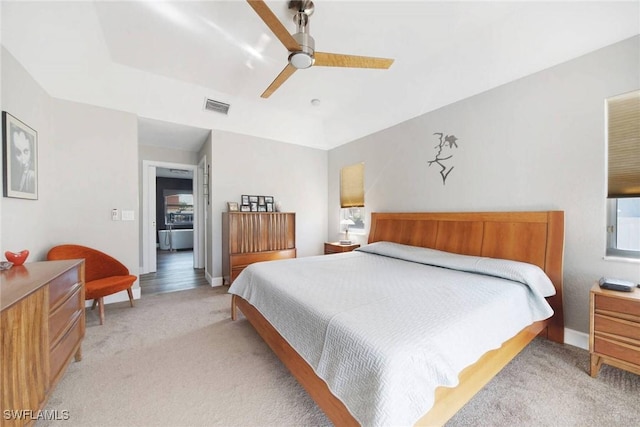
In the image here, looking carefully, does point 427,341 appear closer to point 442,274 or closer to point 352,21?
point 442,274

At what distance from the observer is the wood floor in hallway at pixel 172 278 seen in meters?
3.81

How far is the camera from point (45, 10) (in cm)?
199

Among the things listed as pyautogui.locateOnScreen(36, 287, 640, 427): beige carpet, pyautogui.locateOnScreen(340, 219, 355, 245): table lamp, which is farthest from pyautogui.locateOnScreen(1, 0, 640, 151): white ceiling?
pyautogui.locateOnScreen(36, 287, 640, 427): beige carpet

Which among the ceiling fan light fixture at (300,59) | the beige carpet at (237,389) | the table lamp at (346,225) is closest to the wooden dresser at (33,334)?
the beige carpet at (237,389)

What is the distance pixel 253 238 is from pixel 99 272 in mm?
1890

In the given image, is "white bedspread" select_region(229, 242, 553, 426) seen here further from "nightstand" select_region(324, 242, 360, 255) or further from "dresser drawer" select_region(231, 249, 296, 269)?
"nightstand" select_region(324, 242, 360, 255)

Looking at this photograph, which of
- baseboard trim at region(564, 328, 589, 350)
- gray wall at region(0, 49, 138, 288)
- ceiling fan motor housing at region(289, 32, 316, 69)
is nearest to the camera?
ceiling fan motor housing at region(289, 32, 316, 69)

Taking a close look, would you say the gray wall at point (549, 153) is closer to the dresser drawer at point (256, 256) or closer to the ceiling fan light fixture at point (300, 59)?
the ceiling fan light fixture at point (300, 59)

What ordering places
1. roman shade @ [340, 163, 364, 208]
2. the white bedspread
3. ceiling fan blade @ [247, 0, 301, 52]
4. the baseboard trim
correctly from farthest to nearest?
roman shade @ [340, 163, 364, 208] → the baseboard trim → ceiling fan blade @ [247, 0, 301, 52] → the white bedspread

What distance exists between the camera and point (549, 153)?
225cm

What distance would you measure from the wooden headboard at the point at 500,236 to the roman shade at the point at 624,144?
16.9 inches

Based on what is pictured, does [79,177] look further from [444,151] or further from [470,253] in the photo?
[470,253]

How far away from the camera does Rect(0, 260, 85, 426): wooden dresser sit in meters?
1.04

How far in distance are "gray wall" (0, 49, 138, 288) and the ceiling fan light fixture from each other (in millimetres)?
2518
